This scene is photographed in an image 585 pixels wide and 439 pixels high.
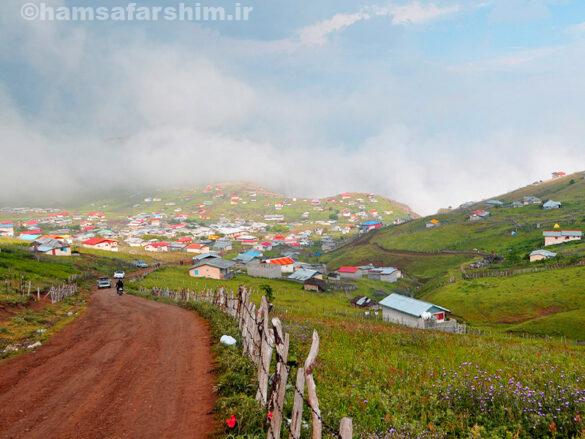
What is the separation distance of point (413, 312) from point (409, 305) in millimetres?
2945

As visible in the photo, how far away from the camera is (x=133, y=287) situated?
65438 millimetres

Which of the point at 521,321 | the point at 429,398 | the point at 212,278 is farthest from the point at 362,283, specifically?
the point at 429,398

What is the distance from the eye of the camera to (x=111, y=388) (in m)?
13.4

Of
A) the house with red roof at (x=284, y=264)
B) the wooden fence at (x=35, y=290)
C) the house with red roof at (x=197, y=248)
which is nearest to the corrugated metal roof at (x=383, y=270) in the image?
the house with red roof at (x=284, y=264)

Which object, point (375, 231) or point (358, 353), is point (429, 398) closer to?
point (358, 353)

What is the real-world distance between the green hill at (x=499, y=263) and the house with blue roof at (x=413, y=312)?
5.75m

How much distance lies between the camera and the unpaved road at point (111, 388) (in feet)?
34.6

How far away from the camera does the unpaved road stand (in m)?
10.5

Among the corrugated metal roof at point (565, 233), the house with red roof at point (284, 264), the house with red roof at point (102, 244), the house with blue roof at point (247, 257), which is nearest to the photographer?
the corrugated metal roof at point (565, 233)

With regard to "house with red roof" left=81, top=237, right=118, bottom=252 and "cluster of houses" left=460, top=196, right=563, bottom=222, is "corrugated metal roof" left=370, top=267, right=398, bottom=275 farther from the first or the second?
"house with red roof" left=81, top=237, right=118, bottom=252

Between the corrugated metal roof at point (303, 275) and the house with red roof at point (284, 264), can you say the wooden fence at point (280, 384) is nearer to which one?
the corrugated metal roof at point (303, 275)

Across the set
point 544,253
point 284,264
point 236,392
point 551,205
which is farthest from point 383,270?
point 236,392

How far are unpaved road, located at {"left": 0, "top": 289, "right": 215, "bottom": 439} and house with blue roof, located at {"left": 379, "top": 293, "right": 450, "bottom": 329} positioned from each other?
43.6 meters

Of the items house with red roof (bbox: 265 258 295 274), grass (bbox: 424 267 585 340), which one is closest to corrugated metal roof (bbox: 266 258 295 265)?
house with red roof (bbox: 265 258 295 274)
